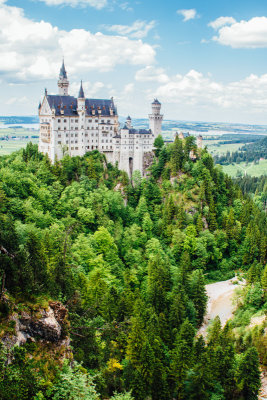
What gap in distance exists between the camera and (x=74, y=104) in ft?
342

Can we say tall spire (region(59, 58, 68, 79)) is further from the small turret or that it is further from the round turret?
the round turret

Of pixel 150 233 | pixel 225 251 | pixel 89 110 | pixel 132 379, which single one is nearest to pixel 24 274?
pixel 132 379

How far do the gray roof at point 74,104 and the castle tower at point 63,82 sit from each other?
155 inches

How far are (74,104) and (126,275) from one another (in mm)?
56323

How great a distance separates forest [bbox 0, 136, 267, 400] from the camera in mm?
30719

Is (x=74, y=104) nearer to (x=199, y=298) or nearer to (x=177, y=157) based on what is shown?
(x=177, y=157)

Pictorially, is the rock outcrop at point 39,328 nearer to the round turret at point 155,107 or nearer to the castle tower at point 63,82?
the castle tower at point 63,82

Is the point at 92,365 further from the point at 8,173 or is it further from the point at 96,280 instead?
the point at 8,173

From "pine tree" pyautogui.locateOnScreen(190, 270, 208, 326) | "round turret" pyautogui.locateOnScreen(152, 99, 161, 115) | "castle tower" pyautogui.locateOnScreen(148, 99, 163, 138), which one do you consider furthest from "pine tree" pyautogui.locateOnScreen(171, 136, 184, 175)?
"pine tree" pyautogui.locateOnScreen(190, 270, 208, 326)

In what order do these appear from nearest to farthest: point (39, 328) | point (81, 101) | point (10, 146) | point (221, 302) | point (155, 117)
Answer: point (39, 328) < point (221, 302) < point (81, 101) < point (155, 117) < point (10, 146)

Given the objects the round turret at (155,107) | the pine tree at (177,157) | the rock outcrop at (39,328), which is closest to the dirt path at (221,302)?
the pine tree at (177,157)

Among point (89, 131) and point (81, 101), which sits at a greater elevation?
point (81, 101)

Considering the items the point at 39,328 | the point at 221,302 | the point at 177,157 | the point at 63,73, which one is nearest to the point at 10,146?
the point at 63,73

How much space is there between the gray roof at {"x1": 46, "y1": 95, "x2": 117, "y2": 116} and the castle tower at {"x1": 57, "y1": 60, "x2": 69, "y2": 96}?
3.95 metres
